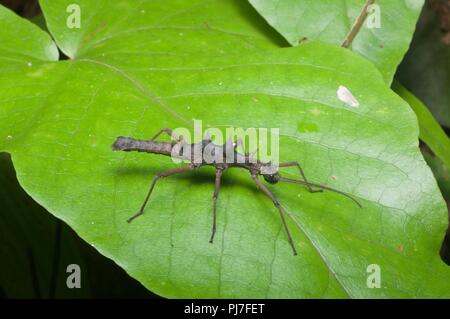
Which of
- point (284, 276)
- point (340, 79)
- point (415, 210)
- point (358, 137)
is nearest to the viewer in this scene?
point (284, 276)

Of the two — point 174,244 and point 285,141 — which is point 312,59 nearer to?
point 285,141

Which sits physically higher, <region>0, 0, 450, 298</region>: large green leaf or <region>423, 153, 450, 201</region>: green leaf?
<region>0, 0, 450, 298</region>: large green leaf

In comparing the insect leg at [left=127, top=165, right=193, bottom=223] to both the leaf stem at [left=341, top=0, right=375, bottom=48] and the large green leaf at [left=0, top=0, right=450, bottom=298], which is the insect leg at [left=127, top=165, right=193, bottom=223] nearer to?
the large green leaf at [left=0, top=0, right=450, bottom=298]

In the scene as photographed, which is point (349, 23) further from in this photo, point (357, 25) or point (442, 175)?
point (442, 175)

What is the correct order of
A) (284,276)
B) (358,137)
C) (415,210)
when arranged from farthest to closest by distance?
(358,137), (415,210), (284,276)

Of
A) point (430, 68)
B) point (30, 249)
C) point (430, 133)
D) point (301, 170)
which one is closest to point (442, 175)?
point (430, 133)

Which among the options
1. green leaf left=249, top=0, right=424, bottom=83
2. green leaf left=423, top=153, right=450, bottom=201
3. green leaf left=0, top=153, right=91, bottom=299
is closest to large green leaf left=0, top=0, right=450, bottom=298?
green leaf left=249, top=0, right=424, bottom=83
